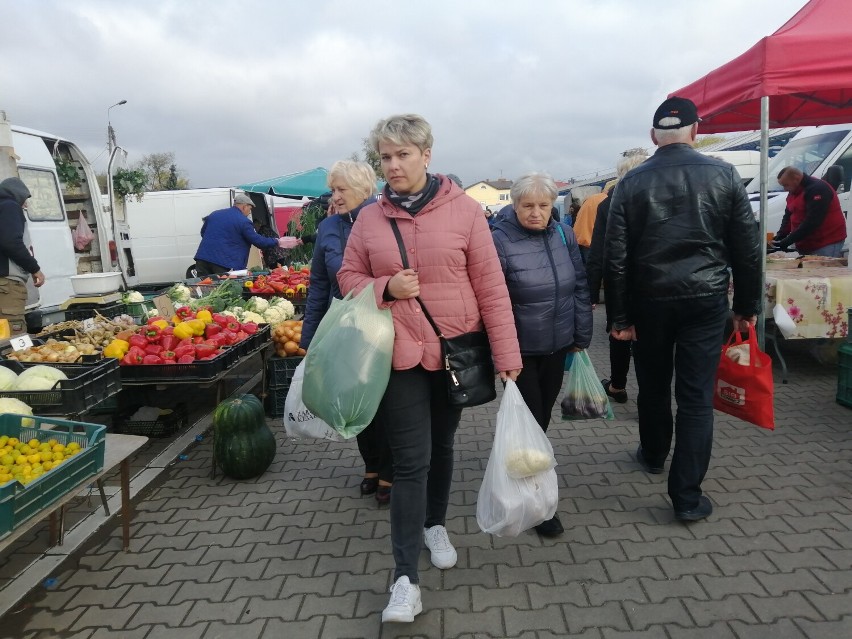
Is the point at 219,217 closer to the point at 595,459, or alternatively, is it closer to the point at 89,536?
the point at 89,536

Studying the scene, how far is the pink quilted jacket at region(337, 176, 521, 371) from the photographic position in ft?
7.59

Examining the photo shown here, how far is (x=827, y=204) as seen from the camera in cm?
621

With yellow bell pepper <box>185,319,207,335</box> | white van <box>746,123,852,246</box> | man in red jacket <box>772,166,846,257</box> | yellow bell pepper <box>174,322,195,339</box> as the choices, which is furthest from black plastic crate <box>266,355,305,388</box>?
white van <box>746,123,852,246</box>

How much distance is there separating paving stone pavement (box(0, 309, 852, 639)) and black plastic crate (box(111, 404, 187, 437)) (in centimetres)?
85

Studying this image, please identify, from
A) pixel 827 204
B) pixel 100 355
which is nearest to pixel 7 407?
pixel 100 355

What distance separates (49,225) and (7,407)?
20.7 feet

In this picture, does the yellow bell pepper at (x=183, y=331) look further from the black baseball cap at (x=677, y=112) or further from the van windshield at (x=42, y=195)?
the van windshield at (x=42, y=195)

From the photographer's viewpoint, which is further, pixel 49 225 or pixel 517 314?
pixel 49 225

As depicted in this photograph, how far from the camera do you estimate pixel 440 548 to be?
112 inches

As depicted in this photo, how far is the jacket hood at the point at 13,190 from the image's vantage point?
19.4ft

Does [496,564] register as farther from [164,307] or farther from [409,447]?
[164,307]

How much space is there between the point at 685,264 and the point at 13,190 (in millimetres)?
6163

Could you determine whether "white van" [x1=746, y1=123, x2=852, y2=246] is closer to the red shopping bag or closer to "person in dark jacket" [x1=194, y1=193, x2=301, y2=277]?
the red shopping bag

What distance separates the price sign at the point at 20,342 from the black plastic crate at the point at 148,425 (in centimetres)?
95
